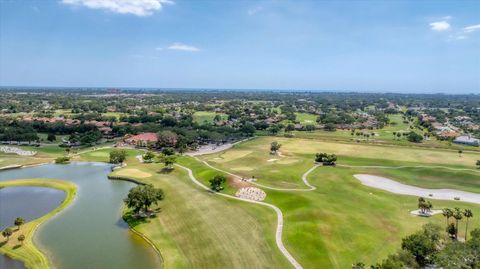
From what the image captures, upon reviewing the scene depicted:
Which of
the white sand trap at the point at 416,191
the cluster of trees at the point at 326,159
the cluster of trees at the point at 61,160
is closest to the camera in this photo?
the white sand trap at the point at 416,191

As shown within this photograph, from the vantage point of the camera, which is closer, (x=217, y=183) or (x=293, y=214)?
(x=293, y=214)

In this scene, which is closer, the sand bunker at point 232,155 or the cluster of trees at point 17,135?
the sand bunker at point 232,155

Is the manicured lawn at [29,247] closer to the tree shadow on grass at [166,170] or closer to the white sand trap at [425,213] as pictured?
the tree shadow on grass at [166,170]

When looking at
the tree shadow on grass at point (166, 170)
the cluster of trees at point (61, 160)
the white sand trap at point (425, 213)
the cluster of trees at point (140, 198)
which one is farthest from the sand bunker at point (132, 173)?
the white sand trap at point (425, 213)

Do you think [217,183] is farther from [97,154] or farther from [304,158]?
[97,154]

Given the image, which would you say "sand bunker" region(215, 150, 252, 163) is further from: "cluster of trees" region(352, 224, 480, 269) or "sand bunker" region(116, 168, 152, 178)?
"cluster of trees" region(352, 224, 480, 269)

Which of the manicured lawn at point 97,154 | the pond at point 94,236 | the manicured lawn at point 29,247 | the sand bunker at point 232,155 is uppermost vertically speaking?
the sand bunker at point 232,155

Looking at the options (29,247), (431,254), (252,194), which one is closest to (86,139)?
(29,247)
